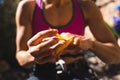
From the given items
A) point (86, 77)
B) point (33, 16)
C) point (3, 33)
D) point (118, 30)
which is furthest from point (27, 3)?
point (3, 33)

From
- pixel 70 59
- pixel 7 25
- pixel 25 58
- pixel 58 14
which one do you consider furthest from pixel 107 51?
pixel 7 25

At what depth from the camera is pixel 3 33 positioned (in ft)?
25.3

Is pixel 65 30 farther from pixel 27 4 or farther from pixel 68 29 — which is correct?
pixel 27 4

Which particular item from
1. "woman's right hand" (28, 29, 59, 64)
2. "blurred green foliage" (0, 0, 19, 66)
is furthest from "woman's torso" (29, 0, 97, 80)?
"blurred green foliage" (0, 0, 19, 66)

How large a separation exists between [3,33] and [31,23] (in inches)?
198

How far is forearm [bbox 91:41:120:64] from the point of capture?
268cm

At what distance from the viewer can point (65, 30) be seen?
2738 mm

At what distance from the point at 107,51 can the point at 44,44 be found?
592 millimetres

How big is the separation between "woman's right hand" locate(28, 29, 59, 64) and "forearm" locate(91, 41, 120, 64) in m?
0.41

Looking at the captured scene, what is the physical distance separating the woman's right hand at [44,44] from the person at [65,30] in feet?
0.44

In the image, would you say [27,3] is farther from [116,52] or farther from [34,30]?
[116,52]

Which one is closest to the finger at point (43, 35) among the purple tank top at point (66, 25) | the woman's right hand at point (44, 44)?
the woman's right hand at point (44, 44)

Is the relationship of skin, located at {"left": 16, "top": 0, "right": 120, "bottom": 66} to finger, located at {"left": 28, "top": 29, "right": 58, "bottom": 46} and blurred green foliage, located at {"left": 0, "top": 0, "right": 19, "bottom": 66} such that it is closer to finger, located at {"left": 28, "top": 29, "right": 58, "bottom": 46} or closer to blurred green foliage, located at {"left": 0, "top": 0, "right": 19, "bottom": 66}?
finger, located at {"left": 28, "top": 29, "right": 58, "bottom": 46}

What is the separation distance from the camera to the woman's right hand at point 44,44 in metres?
2.28
